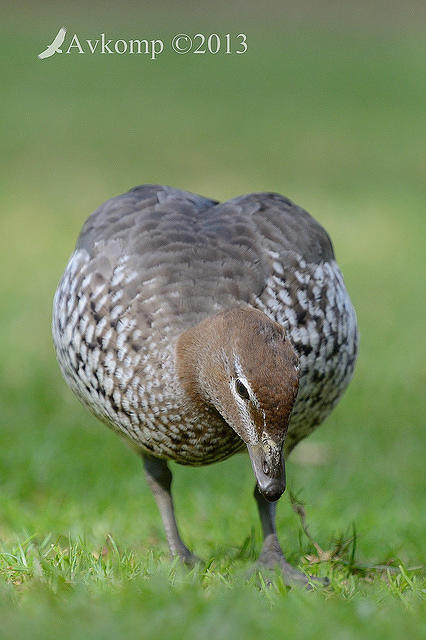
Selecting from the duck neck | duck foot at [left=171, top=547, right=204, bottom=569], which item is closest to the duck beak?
the duck neck

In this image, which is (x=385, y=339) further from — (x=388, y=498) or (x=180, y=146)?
(x=180, y=146)

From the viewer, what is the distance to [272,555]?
475 centimetres

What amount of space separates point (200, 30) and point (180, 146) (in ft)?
32.7

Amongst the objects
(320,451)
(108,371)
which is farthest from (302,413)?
(320,451)

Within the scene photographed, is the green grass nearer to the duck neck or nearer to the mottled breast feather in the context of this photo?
the mottled breast feather

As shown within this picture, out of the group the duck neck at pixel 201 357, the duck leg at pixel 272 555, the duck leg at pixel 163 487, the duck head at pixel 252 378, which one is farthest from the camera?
the duck leg at pixel 163 487

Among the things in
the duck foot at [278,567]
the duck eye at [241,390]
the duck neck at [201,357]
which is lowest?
the duck foot at [278,567]

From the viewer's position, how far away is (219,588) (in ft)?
12.5

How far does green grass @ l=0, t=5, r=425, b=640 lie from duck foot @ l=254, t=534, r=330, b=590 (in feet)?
0.28

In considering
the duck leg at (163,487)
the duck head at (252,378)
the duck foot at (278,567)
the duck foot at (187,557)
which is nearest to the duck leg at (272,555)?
the duck foot at (278,567)

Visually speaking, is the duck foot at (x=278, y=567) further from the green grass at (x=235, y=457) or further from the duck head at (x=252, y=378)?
the duck head at (x=252, y=378)

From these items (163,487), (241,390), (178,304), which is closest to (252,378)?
(241,390)

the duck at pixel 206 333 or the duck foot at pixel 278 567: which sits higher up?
the duck at pixel 206 333

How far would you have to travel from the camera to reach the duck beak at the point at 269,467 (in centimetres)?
394
